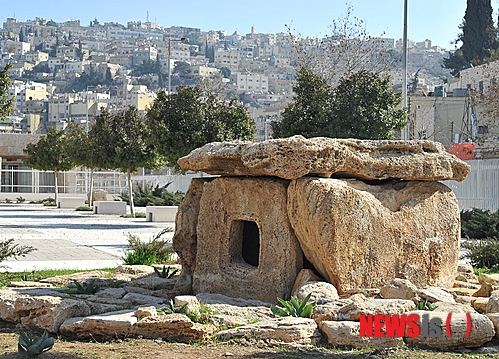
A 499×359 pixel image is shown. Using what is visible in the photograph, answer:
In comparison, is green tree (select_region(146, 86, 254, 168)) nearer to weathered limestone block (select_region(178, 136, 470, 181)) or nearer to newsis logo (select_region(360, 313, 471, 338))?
weathered limestone block (select_region(178, 136, 470, 181))

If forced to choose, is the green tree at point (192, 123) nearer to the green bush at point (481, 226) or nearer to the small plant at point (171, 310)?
the green bush at point (481, 226)

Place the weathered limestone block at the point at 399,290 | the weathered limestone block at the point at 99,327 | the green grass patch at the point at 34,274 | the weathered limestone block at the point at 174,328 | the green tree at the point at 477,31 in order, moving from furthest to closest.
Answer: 1. the green tree at the point at 477,31
2. the green grass patch at the point at 34,274
3. the weathered limestone block at the point at 399,290
4. the weathered limestone block at the point at 99,327
5. the weathered limestone block at the point at 174,328

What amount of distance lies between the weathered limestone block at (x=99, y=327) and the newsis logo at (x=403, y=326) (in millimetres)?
2645

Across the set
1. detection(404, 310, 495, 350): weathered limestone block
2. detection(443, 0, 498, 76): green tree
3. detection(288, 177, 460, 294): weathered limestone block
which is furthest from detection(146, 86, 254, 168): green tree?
detection(443, 0, 498, 76): green tree

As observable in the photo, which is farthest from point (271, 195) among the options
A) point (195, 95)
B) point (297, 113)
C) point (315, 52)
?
point (315, 52)

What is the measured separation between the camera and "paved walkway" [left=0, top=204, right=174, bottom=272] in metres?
12.9

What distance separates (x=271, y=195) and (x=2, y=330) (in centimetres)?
382

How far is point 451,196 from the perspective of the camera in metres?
9.10

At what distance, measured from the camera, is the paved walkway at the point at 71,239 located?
12852 mm

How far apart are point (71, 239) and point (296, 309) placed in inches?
485

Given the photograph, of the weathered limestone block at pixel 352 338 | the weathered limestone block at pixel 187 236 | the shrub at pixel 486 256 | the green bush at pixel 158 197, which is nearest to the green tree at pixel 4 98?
the weathered limestone block at pixel 187 236

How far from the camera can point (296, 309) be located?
7137 millimetres

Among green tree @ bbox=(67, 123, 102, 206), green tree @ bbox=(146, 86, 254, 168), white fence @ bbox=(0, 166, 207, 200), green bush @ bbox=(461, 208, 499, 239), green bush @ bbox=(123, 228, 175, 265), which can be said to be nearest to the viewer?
green bush @ bbox=(123, 228, 175, 265)

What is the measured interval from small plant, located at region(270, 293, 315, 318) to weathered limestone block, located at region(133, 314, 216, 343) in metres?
0.82
